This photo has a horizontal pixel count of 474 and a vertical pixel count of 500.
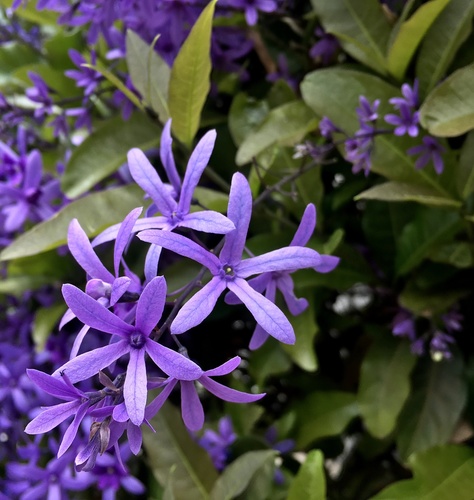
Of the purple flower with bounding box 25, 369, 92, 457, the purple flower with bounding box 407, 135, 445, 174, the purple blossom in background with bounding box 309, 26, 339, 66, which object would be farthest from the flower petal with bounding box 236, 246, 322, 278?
the purple blossom in background with bounding box 309, 26, 339, 66

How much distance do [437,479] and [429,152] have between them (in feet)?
0.91

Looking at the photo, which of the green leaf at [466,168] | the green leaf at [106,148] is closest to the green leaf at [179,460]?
the green leaf at [106,148]

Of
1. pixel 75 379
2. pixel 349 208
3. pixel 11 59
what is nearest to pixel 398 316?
pixel 349 208

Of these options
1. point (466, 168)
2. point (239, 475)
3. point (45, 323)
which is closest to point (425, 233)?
point (466, 168)

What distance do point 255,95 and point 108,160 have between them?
0.19 metres

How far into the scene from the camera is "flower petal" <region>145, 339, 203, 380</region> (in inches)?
11.6

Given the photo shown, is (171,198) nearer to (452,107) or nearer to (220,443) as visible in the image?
(452,107)

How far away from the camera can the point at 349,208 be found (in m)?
0.67

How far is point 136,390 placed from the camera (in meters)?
0.29

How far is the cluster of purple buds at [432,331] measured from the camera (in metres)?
0.56

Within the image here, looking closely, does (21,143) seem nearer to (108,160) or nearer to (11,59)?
(108,160)

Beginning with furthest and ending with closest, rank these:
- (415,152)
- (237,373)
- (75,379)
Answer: (237,373) → (415,152) → (75,379)

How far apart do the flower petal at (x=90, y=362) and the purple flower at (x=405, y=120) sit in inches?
11.5

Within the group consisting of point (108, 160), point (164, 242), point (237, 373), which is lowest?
point (237, 373)
